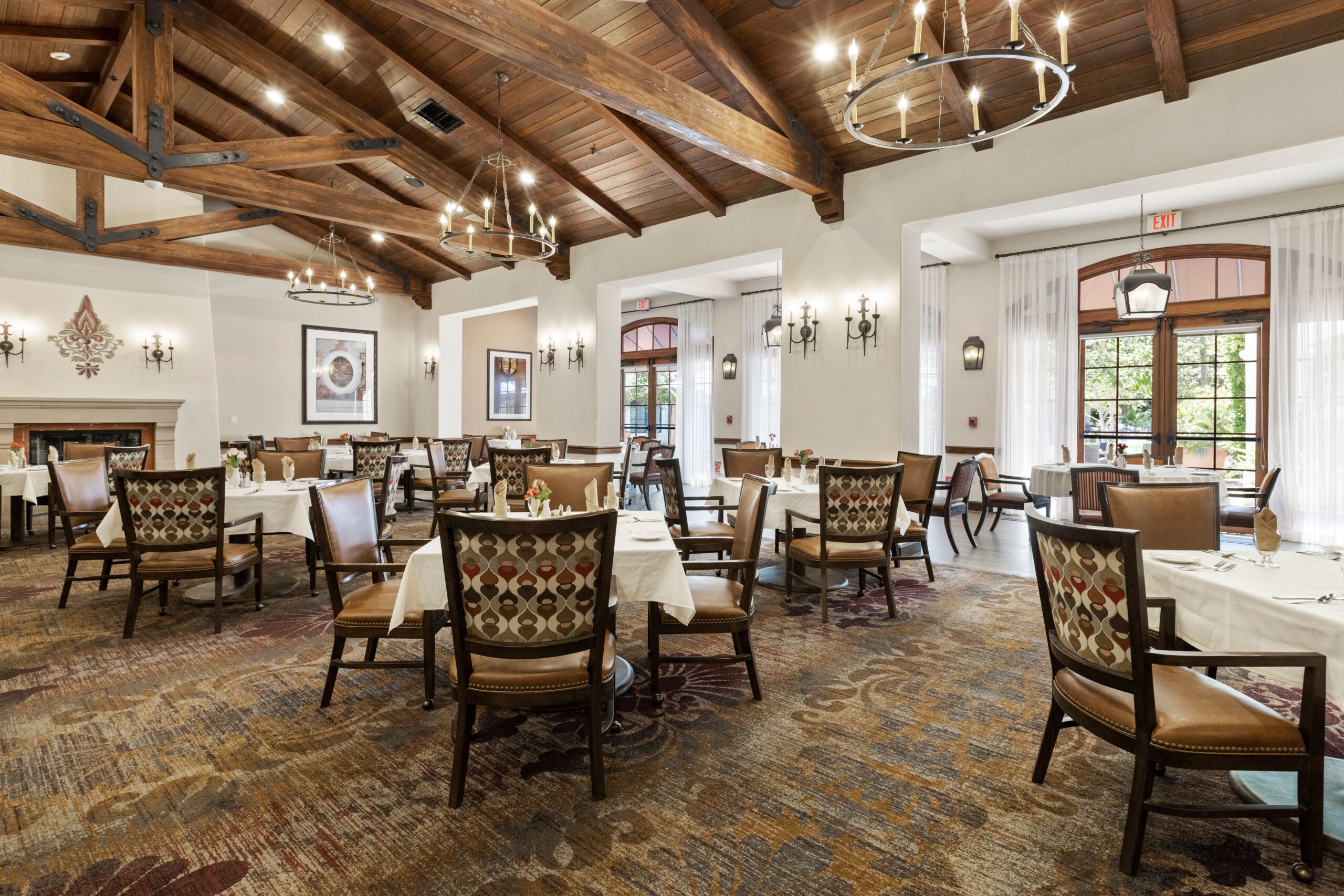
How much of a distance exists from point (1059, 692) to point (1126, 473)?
444cm

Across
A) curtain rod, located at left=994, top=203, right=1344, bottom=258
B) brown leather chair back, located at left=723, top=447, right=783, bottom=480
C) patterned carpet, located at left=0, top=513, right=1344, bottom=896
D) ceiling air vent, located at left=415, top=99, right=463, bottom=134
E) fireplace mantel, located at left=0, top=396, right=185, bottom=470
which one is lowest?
patterned carpet, located at left=0, top=513, right=1344, bottom=896

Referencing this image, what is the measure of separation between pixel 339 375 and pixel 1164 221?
11556mm

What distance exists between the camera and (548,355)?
32.6 feet

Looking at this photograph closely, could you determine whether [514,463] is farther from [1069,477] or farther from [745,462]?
[1069,477]

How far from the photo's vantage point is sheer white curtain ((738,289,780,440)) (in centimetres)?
1121

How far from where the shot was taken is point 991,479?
7.36 metres

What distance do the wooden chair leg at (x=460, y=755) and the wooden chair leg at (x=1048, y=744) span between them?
74.4 inches

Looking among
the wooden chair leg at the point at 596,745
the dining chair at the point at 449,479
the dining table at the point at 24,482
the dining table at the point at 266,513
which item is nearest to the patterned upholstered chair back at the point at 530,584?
the wooden chair leg at the point at 596,745

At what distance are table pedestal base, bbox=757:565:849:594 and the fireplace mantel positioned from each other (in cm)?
823

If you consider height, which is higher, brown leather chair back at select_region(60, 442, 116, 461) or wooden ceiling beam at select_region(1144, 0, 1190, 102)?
wooden ceiling beam at select_region(1144, 0, 1190, 102)

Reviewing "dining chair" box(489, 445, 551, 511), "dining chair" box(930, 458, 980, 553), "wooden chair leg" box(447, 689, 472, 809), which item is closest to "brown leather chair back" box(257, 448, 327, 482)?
"dining chair" box(489, 445, 551, 511)

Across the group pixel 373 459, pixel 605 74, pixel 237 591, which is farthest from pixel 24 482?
pixel 605 74

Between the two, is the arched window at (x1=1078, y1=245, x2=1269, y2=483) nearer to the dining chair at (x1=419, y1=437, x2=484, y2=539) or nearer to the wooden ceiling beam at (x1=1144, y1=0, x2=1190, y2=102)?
the wooden ceiling beam at (x1=1144, y1=0, x2=1190, y2=102)

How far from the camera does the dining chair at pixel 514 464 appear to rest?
6.43 metres
